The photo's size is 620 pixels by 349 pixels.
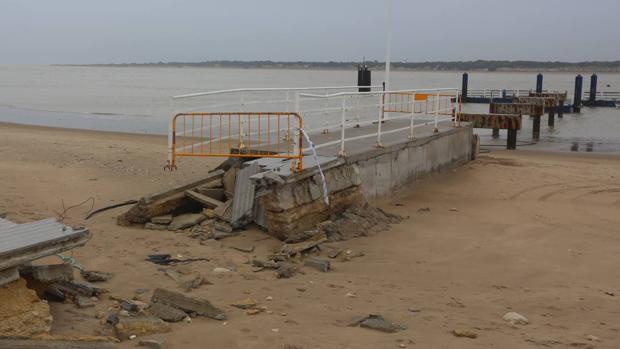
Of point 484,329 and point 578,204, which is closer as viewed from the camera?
point 484,329

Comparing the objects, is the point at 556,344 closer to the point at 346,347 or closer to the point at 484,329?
the point at 484,329

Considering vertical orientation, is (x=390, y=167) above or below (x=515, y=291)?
above

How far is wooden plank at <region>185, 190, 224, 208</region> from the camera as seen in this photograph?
9.01 m

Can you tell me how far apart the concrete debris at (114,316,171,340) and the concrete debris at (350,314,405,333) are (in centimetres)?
150

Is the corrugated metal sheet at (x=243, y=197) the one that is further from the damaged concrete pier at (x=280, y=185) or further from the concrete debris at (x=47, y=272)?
the concrete debris at (x=47, y=272)

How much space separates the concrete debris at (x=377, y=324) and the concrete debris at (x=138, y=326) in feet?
4.91

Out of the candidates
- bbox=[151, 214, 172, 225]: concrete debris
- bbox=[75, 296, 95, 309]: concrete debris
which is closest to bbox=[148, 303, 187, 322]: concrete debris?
bbox=[75, 296, 95, 309]: concrete debris

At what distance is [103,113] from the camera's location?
3828 cm

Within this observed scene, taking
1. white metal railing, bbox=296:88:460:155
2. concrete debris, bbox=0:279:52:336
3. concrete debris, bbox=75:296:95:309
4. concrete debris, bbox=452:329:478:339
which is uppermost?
white metal railing, bbox=296:88:460:155

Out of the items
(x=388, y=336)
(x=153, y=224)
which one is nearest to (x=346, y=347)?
(x=388, y=336)

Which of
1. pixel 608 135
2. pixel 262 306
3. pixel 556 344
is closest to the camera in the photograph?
pixel 556 344

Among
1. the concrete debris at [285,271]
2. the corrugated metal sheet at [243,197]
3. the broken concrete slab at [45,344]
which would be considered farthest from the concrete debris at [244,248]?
the broken concrete slab at [45,344]

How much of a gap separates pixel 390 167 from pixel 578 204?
327 cm

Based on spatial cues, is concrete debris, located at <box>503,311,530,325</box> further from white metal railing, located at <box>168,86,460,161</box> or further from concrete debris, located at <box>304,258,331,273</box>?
white metal railing, located at <box>168,86,460,161</box>
